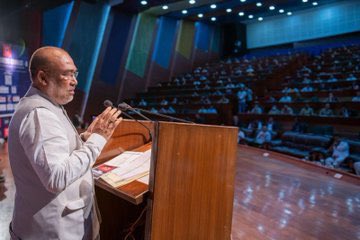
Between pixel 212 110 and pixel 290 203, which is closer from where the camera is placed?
pixel 290 203

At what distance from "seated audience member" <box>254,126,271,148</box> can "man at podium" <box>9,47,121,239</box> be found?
2958 mm

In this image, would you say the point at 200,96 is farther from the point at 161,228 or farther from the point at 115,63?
the point at 161,228

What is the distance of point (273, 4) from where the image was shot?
6418 millimetres

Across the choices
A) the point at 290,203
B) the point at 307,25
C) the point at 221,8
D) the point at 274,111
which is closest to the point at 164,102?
the point at 274,111

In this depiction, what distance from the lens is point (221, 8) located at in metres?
6.54

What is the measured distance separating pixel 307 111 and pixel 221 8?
153 inches

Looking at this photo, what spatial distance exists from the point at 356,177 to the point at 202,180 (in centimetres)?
160

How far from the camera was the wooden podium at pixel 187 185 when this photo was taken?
0.57 metres

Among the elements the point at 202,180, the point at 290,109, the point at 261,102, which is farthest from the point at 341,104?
the point at 202,180

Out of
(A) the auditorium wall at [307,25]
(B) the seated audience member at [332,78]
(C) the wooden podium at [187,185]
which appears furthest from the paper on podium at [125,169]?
(A) the auditorium wall at [307,25]

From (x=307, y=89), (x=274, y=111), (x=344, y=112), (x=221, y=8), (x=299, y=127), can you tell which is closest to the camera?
(x=344, y=112)

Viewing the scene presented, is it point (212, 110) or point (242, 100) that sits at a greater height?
point (242, 100)

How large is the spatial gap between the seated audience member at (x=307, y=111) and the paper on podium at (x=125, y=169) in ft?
10.3

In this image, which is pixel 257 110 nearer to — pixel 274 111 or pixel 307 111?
pixel 274 111
